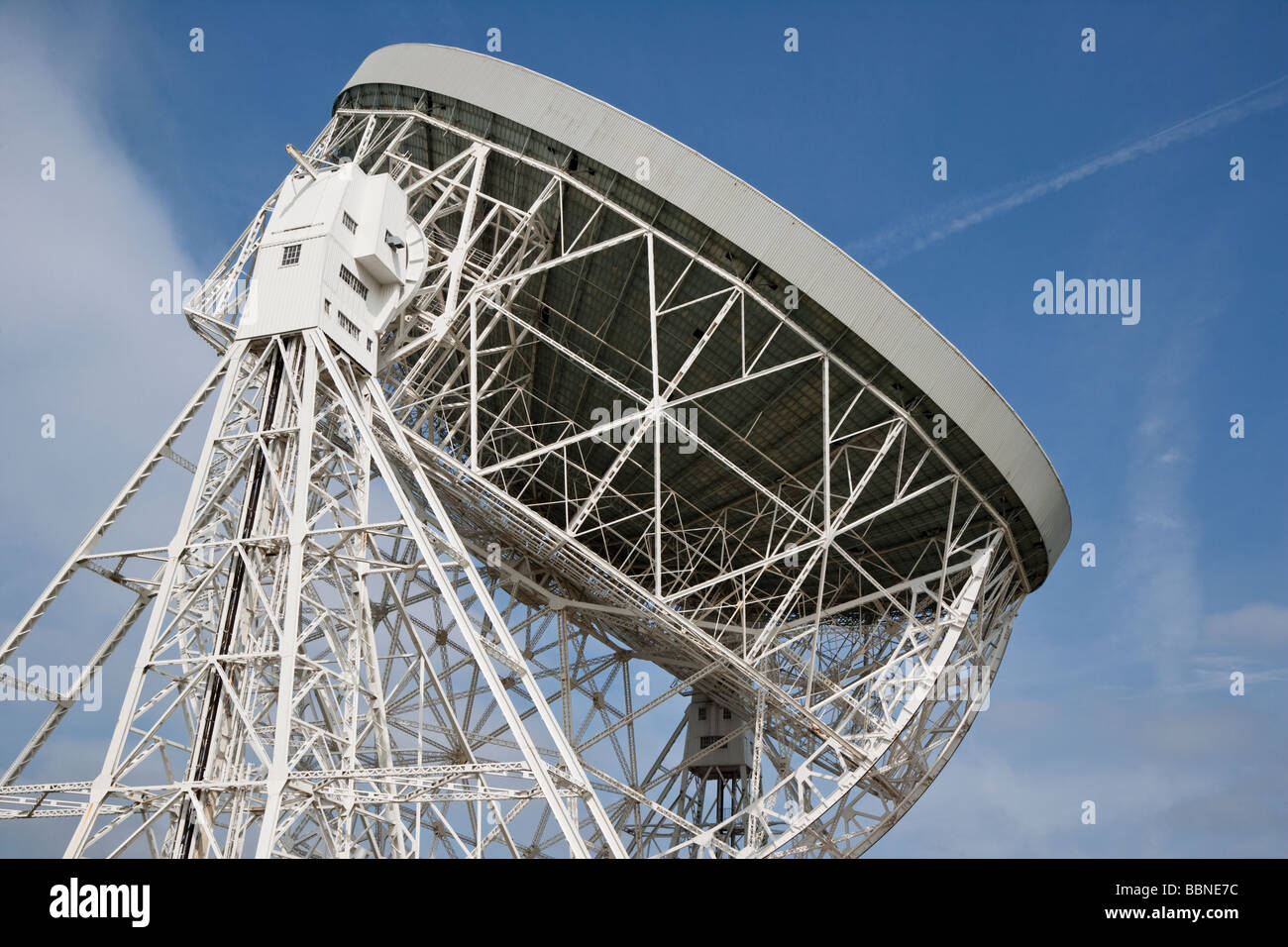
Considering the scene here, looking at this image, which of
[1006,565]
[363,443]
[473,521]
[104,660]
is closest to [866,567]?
[1006,565]

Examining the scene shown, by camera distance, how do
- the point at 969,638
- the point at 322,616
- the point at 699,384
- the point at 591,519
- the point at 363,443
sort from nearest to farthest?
1. the point at 322,616
2. the point at 363,443
3. the point at 699,384
4. the point at 969,638
5. the point at 591,519

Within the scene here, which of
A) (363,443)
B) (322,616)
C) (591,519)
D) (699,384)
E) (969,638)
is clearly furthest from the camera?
(591,519)

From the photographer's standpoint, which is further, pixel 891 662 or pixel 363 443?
pixel 891 662

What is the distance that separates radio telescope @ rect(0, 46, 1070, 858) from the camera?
1847cm

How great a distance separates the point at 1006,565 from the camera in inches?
1107

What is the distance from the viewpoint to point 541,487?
2962 centimetres

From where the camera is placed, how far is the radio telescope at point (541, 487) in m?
18.5
